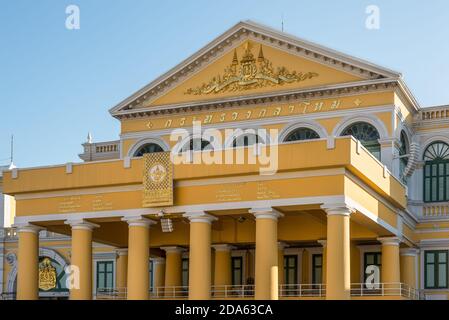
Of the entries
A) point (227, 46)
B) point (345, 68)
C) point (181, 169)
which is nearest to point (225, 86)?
point (227, 46)

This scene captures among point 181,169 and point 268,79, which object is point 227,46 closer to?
point 268,79

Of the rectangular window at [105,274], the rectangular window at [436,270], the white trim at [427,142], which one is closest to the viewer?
the rectangular window at [436,270]

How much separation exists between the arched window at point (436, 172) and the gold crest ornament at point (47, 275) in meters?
23.2

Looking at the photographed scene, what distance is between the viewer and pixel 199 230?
3759 cm

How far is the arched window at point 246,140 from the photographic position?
46125 mm

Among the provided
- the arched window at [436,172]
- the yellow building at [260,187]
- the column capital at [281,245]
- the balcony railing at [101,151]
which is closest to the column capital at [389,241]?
the yellow building at [260,187]

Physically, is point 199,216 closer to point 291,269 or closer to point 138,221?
point 138,221

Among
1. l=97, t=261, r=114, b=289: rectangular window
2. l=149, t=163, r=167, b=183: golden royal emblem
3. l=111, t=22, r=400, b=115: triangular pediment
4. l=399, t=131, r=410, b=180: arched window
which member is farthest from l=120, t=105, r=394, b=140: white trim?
l=97, t=261, r=114, b=289: rectangular window

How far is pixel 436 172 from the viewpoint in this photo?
46750 mm

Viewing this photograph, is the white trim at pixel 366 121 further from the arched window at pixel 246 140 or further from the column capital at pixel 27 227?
the column capital at pixel 27 227

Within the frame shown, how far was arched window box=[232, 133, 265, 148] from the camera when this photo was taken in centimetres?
4612

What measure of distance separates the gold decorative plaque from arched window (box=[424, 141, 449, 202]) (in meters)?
15.0

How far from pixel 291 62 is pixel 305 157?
10.7 metres

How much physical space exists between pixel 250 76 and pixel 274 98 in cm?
176
